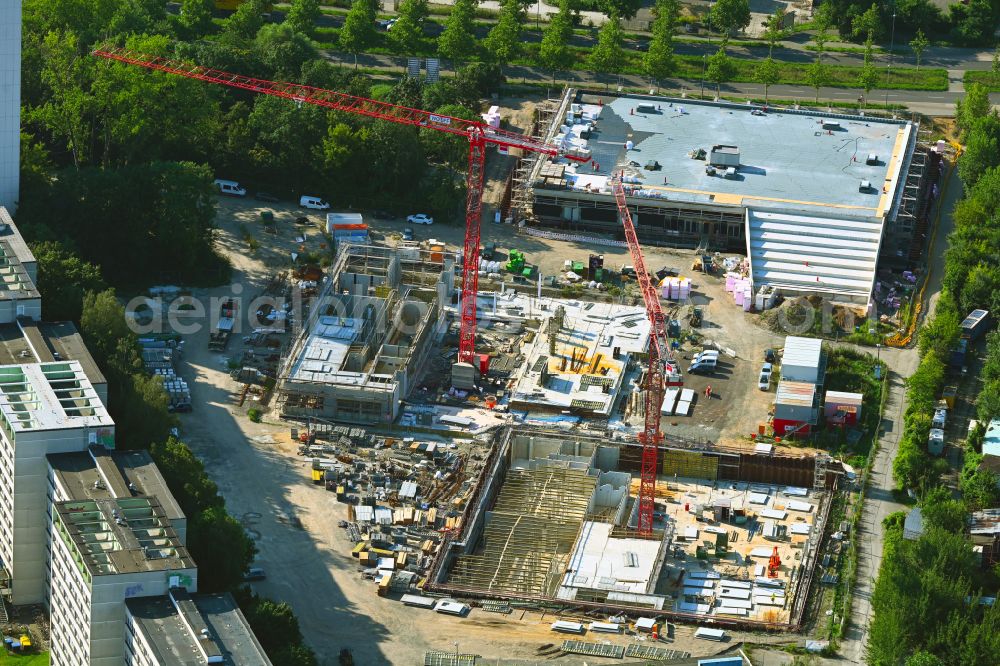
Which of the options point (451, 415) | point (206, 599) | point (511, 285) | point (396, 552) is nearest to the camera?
point (206, 599)

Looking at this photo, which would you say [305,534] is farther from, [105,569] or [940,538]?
[940,538]

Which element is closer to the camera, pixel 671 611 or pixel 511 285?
pixel 671 611

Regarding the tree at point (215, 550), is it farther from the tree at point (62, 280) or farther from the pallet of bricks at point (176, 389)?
the tree at point (62, 280)

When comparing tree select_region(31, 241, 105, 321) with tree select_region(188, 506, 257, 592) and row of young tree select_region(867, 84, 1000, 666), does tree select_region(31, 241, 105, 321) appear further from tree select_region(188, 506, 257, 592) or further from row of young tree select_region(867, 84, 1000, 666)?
row of young tree select_region(867, 84, 1000, 666)

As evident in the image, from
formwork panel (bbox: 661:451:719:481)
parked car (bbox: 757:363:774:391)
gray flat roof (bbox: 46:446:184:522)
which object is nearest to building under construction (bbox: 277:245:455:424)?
formwork panel (bbox: 661:451:719:481)

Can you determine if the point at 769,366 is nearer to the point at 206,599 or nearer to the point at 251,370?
the point at 251,370

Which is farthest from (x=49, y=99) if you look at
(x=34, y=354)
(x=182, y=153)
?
(x=34, y=354)
